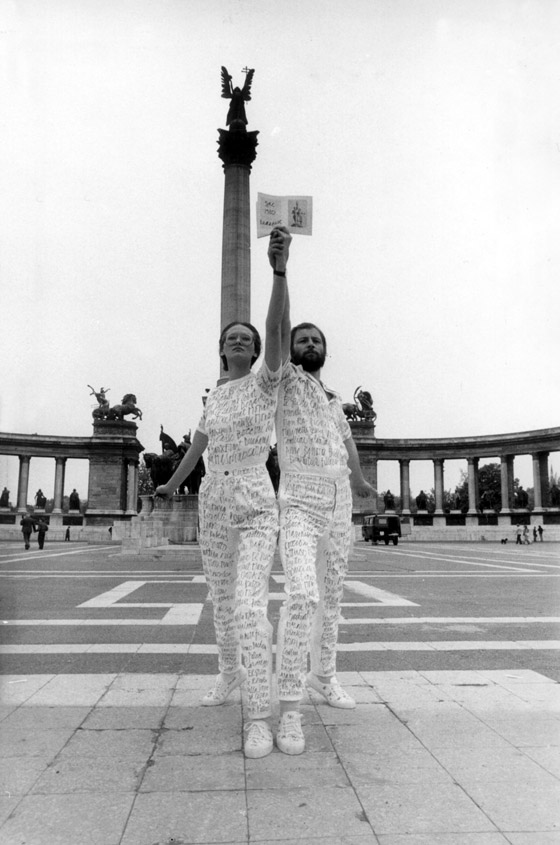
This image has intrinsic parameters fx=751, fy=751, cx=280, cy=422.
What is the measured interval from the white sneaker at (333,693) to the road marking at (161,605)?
13.1ft

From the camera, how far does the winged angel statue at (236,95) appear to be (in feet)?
120

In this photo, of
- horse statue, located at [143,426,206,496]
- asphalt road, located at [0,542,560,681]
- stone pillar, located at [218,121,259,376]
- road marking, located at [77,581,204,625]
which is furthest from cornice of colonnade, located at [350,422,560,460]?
road marking, located at [77,581,204,625]

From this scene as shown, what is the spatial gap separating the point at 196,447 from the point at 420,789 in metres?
2.44

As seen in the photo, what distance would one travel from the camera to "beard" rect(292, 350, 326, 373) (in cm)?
458

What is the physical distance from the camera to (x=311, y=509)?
4.20m

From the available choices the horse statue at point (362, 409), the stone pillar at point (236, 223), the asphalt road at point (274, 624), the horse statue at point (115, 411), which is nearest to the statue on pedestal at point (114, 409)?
the horse statue at point (115, 411)

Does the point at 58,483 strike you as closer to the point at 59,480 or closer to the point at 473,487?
A: the point at 59,480

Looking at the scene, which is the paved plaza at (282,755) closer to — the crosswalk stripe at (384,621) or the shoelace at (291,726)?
the shoelace at (291,726)

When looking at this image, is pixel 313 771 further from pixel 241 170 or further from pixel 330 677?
pixel 241 170

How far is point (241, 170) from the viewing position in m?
35.5

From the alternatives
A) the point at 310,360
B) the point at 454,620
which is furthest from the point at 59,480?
the point at 310,360

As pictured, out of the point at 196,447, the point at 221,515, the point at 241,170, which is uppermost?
the point at 241,170

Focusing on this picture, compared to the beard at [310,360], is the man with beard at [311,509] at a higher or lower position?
lower

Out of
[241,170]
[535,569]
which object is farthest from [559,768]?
[241,170]
